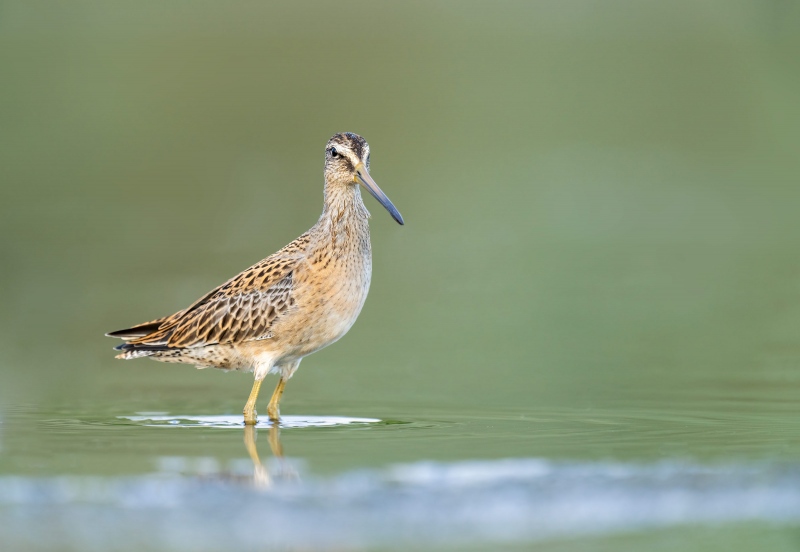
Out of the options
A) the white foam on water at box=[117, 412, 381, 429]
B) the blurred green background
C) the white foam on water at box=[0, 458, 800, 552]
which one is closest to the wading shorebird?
the white foam on water at box=[117, 412, 381, 429]

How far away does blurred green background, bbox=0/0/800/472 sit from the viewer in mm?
9195

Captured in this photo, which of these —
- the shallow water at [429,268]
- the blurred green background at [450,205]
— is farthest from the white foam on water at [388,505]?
the blurred green background at [450,205]

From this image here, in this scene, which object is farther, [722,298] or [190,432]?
[722,298]

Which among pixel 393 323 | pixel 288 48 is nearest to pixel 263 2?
pixel 288 48

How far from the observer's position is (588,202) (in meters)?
18.2

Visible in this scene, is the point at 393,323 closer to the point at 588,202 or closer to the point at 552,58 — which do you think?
the point at 588,202

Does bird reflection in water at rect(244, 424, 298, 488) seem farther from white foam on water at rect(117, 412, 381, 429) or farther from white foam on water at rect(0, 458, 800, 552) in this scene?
white foam on water at rect(117, 412, 381, 429)

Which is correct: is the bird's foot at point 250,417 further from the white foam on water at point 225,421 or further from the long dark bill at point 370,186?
the long dark bill at point 370,186

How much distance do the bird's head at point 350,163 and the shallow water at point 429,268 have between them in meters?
1.35

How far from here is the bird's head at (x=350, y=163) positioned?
9391 millimetres

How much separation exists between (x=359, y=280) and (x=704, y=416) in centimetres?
236

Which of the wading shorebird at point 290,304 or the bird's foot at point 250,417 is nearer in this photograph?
the bird's foot at point 250,417

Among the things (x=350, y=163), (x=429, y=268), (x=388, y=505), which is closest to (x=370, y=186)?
(x=350, y=163)

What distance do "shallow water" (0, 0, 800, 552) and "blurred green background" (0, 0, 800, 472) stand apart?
2.1 inches
